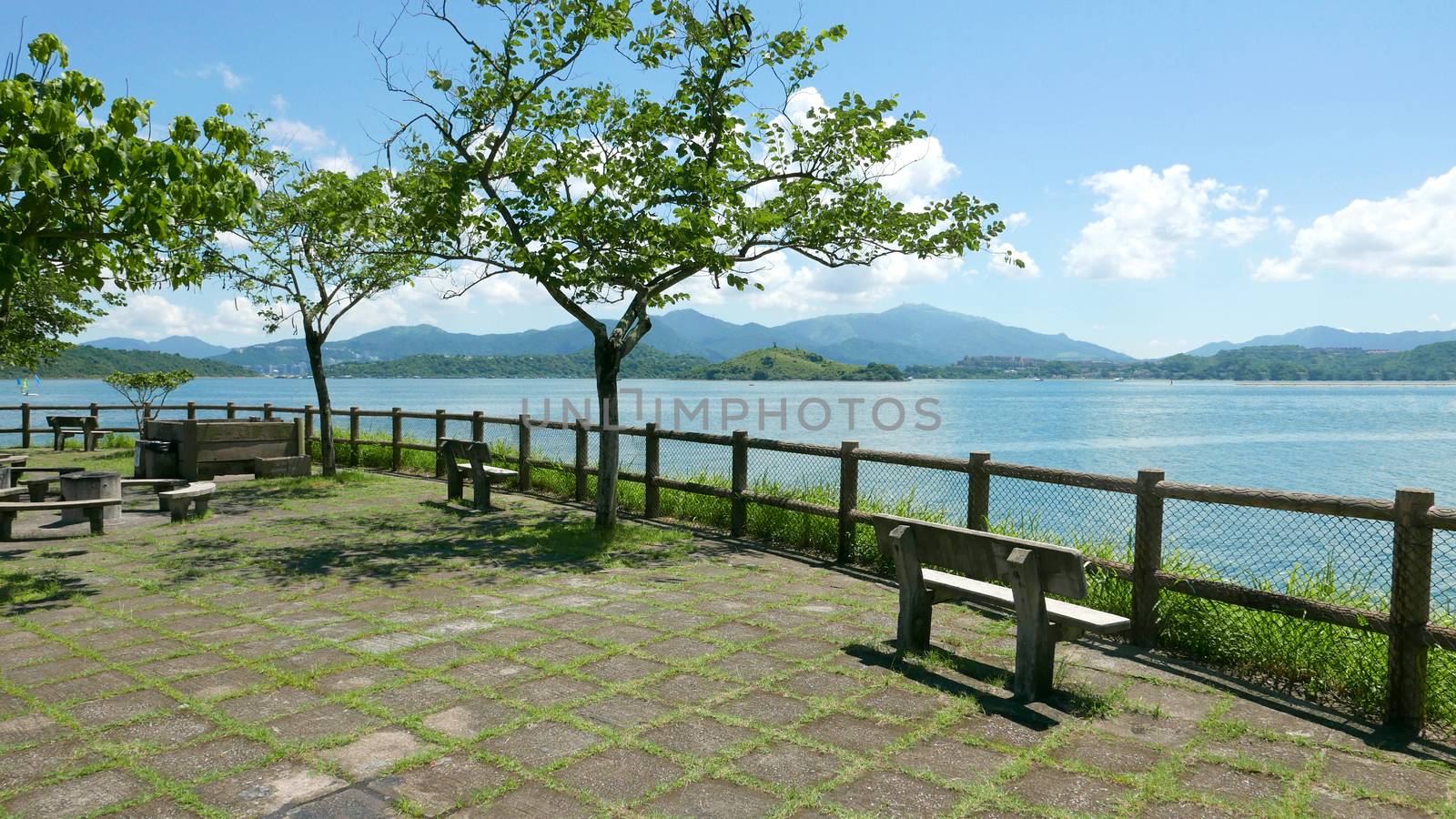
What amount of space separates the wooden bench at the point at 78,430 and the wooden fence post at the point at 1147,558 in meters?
21.5

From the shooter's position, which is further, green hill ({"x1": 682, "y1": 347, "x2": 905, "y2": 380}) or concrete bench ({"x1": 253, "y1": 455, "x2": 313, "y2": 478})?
green hill ({"x1": 682, "y1": 347, "x2": 905, "y2": 380})

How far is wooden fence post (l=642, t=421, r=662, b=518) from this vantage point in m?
10.4

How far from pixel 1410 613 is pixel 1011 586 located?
6.28ft

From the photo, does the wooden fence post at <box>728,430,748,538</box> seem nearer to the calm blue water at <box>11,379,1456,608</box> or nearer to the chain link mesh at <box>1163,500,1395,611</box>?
the calm blue water at <box>11,379,1456,608</box>

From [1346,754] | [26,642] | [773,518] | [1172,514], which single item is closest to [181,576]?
[26,642]

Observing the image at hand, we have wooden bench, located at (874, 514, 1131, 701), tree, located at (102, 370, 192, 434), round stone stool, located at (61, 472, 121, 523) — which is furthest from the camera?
tree, located at (102, 370, 192, 434)

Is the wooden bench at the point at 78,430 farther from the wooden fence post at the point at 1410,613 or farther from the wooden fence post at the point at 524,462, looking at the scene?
the wooden fence post at the point at 1410,613

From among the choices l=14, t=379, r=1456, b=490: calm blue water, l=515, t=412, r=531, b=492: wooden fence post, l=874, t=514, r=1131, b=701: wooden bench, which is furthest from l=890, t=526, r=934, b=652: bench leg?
l=14, t=379, r=1456, b=490: calm blue water

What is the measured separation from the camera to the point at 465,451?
11.8 metres

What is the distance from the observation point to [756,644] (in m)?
5.38

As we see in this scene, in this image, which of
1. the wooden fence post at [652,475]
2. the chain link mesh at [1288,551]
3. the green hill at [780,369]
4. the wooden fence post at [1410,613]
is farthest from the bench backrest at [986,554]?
the green hill at [780,369]

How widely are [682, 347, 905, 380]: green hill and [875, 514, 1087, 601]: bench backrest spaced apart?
474 ft

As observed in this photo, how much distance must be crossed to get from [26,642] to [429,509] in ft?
19.8
